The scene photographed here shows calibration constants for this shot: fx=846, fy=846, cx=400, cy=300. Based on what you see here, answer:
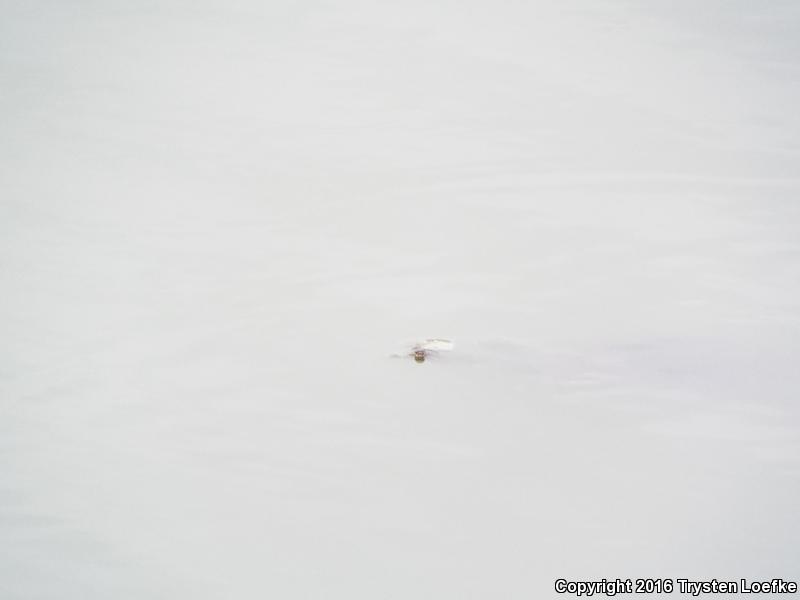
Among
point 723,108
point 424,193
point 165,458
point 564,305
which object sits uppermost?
point 723,108

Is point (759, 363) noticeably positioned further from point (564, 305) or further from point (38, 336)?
point (38, 336)

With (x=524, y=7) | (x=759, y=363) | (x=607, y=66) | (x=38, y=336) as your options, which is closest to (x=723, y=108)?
(x=607, y=66)

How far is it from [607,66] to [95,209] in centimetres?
194

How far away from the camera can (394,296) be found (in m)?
2.48

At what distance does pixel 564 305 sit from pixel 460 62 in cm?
131

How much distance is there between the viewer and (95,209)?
2.72m

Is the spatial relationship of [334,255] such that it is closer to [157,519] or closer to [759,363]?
[157,519]

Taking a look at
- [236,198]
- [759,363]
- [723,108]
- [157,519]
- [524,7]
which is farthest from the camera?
[524,7]

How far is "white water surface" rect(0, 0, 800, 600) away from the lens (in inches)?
73.6

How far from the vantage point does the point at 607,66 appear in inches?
127

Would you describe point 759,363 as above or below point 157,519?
above

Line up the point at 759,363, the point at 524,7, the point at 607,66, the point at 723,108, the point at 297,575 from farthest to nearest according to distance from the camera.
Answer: the point at 524,7 < the point at 607,66 < the point at 723,108 < the point at 759,363 < the point at 297,575

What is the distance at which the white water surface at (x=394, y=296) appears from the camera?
6.14 feet

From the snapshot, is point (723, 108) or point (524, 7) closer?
point (723, 108)
